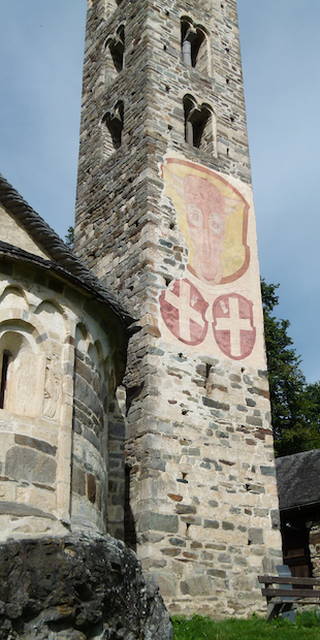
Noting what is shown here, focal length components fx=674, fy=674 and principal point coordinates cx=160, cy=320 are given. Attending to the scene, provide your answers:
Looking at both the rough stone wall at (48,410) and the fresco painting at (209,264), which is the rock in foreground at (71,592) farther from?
the fresco painting at (209,264)

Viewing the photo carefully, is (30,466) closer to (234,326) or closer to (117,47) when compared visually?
(234,326)

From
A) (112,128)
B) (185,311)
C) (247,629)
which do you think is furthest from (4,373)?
(112,128)

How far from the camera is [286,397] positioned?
21.5 metres

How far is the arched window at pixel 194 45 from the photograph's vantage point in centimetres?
1430

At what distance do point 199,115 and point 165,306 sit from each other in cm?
498

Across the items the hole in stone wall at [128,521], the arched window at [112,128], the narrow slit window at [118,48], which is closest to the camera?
the hole in stone wall at [128,521]

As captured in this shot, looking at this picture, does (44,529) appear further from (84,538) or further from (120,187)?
(120,187)

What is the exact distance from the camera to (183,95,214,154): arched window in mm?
13211

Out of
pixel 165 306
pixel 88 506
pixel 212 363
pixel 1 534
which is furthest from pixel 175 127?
pixel 1 534

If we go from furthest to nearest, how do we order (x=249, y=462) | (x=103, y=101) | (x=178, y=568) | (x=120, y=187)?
(x=103, y=101) < (x=120, y=187) < (x=249, y=462) < (x=178, y=568)

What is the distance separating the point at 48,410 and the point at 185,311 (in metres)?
5.21

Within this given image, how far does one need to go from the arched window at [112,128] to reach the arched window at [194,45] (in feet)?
5.93

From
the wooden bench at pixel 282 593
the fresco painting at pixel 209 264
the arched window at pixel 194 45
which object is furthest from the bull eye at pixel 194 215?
the wooden bench at pixel 282 593

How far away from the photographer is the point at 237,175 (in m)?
13.2
